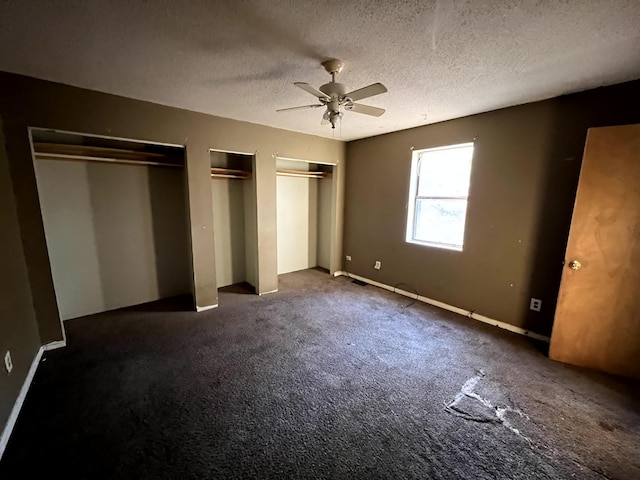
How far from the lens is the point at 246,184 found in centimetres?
396

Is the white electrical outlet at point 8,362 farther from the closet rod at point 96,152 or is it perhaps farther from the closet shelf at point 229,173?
the closet shelf at point 229,173

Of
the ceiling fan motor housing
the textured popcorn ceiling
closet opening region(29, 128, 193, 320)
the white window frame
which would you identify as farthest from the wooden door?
closet opening region(29, 128, 193, 320)

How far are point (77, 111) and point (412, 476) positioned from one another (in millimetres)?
3736

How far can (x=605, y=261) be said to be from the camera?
2.12 meters

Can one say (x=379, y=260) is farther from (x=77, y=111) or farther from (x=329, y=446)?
(x=77, y=111)

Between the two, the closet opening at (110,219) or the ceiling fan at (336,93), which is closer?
the ceiling fan at (336,93)

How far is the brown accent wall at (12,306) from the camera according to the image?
1.68m

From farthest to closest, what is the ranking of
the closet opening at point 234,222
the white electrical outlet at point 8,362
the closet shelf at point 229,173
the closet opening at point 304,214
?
the closet opening at point 304,214 < the closet opening at point 234,222 < the closet shelf at point 229,173 < the white electrical outlet at point 8,362

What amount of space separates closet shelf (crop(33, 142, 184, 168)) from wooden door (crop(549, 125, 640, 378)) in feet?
13.7

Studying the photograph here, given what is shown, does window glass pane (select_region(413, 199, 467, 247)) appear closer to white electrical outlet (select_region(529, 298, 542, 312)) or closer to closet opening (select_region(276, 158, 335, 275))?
white electrical outlet (select_region(529, 298, 542, 312))

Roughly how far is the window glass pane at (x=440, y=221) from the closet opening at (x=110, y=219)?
3.20 meters

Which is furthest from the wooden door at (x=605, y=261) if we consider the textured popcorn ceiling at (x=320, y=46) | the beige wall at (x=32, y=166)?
the beige wall at (x=32, y=166)

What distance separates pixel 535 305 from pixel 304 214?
3.53m

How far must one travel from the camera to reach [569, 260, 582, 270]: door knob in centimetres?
221
